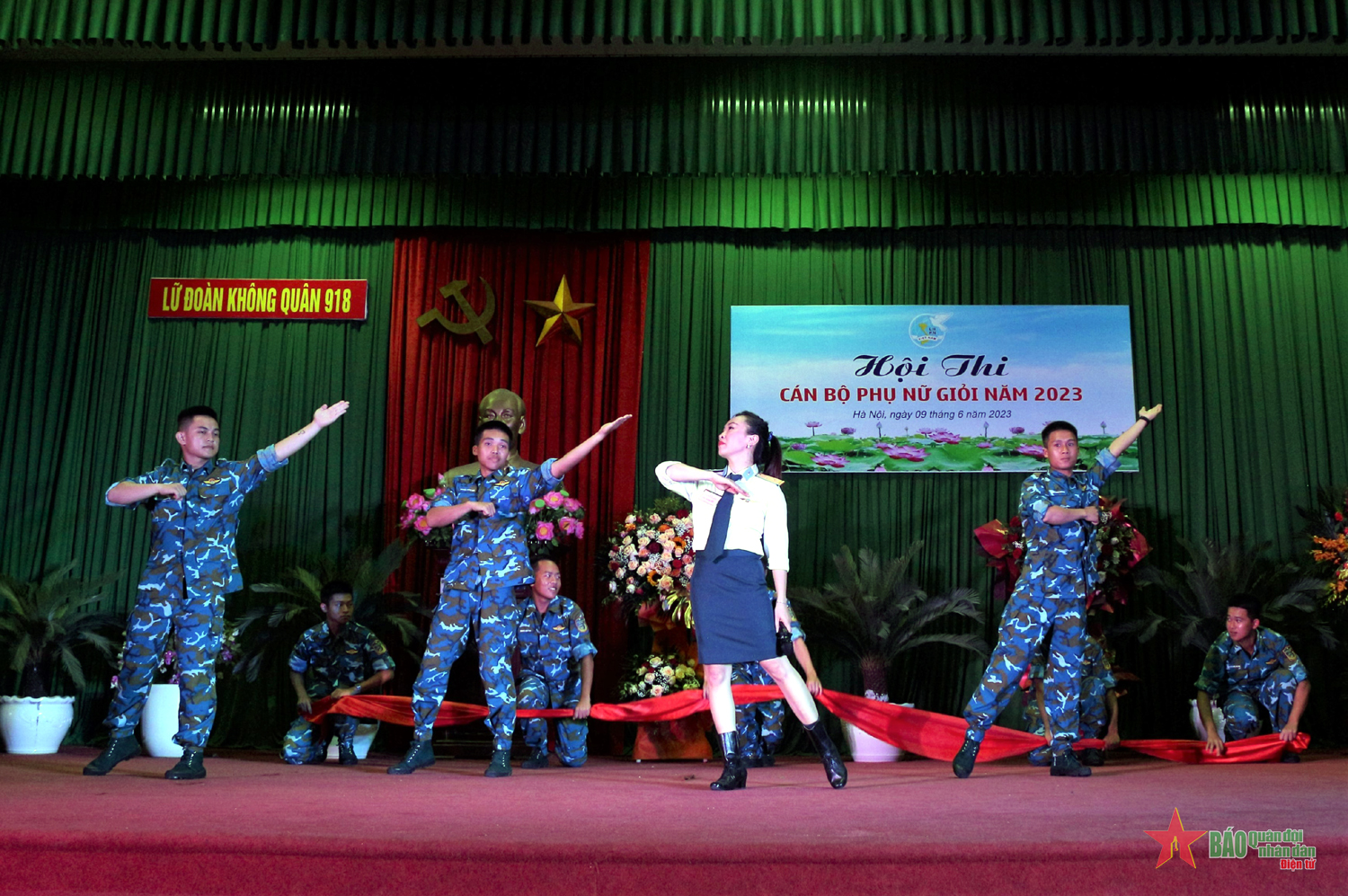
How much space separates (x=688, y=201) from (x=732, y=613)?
4.41m

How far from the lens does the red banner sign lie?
8367mm

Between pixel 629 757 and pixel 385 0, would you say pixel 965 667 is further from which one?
pixel 385 0

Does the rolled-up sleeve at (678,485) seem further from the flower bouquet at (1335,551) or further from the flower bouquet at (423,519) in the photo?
the flower bouquet at (1335,551)

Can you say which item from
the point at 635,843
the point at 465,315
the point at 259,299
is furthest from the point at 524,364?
the point at 635,843

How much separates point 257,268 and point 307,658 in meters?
3.27

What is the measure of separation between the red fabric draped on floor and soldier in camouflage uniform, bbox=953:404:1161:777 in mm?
3251

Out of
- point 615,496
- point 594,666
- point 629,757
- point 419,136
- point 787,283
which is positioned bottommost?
point 629,757

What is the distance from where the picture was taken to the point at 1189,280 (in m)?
8.11

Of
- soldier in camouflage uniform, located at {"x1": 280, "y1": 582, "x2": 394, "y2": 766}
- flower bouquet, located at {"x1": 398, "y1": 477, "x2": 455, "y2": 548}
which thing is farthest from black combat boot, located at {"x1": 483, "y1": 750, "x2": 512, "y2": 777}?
flower bouquet, located at {"x1": 398, "y1": 477, "x2": 455, "y2": 548}

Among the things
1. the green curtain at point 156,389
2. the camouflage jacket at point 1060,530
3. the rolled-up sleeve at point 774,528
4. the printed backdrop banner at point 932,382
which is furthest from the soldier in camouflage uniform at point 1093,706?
the green curtain at point 156,389

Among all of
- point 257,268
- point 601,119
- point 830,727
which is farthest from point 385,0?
point 830,727

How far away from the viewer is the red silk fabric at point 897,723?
6113 mm

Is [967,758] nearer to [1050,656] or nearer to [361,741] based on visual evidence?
[1050,656]

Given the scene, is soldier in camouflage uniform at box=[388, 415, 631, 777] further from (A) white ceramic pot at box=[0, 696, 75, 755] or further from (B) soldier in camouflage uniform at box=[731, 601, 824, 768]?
(A) white ceramic pot at box=[0, 696, 75, 755]
